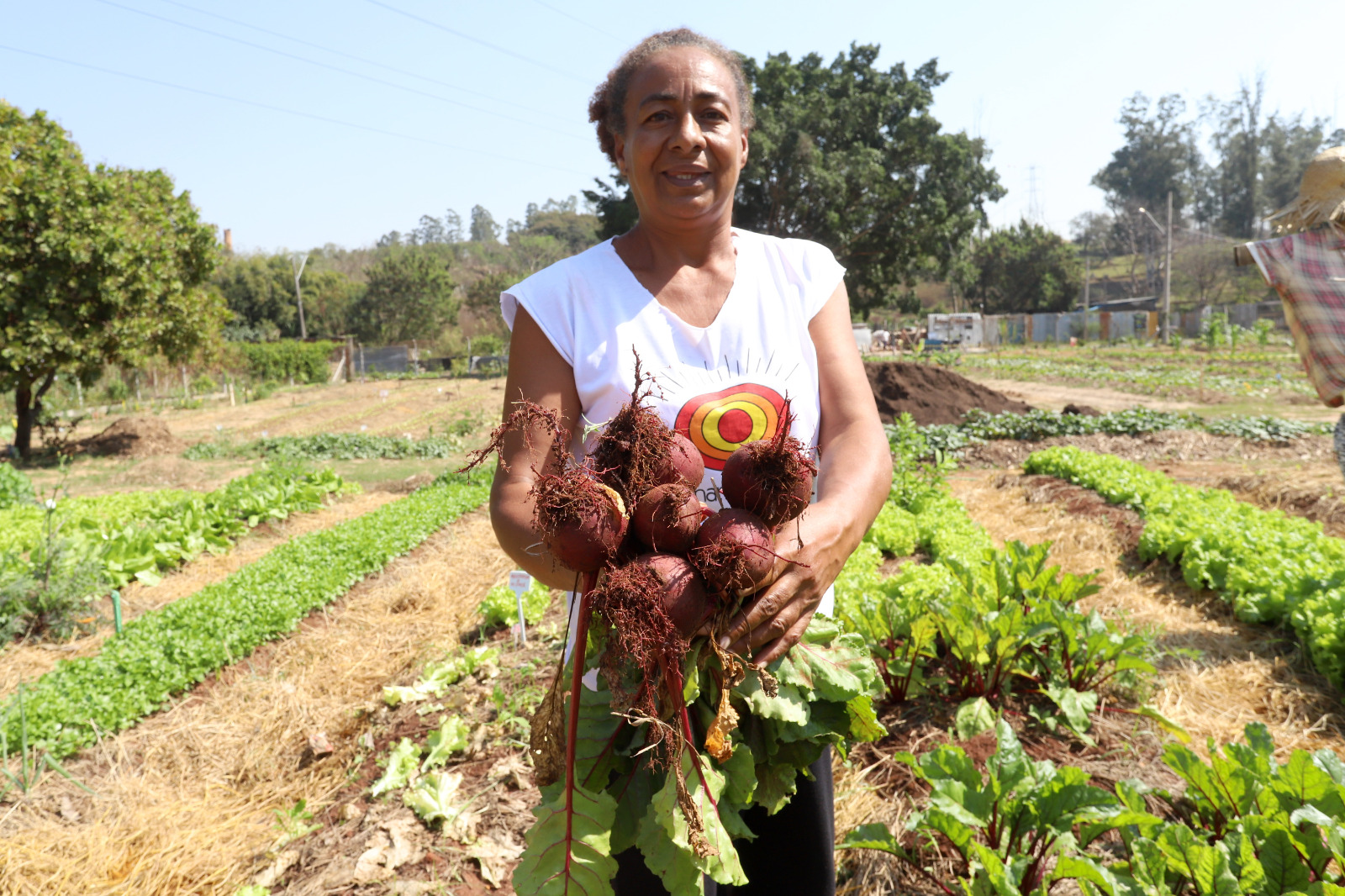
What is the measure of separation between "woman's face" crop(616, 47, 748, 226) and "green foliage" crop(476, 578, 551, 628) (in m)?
3.86

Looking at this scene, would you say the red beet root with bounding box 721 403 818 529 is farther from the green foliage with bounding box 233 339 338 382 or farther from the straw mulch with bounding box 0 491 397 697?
the green foliage with bounding box 233 339 338 382

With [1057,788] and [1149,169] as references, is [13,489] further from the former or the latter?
[1149,169]

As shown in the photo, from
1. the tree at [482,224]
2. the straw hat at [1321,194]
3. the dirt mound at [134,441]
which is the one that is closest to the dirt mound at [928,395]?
the straw hat at [1321,194]

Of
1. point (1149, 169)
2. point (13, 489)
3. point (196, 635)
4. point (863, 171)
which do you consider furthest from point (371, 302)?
point (1149, 169)

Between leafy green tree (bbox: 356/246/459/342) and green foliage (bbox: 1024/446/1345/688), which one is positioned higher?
leafy green tree (bbox: 356/246/459/342)

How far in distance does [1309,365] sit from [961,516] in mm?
3588

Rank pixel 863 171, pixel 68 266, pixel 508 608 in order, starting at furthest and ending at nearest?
pixel 863 171
pixel 68 266
pixel 508 608

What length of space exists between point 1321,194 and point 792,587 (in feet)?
12.6

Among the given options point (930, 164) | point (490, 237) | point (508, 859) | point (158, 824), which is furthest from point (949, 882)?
point (490, 237)

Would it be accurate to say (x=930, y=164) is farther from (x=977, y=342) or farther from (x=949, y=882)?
(x=949, y=882)

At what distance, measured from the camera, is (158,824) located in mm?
3258

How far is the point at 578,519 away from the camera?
1289 millimetres

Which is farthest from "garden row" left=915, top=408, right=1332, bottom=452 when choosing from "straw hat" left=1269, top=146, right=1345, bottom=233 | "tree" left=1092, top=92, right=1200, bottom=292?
"tree" left=1092, top=92, right=1200, bottom=292

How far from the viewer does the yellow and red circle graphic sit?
1.62 metres
